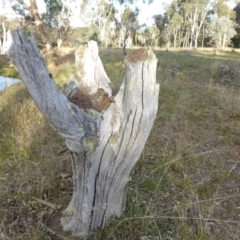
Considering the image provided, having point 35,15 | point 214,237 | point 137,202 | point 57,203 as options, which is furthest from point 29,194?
point 35,15

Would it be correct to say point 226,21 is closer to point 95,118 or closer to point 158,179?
point 158,179

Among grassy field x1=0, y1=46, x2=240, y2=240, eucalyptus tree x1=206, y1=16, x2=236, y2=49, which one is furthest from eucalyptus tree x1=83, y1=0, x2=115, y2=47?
grassy field x1=0, y1=46, x2=240, y2=240

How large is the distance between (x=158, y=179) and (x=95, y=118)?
1.22m

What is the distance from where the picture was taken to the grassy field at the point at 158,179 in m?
1.68

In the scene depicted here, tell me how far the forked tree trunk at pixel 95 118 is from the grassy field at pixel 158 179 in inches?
8.2

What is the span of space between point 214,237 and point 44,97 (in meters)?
1.47

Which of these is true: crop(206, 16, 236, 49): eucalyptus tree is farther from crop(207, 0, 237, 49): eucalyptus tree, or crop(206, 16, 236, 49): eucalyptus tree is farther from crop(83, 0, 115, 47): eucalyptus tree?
crop(83, 0, 115, 47): eucalyptus tree

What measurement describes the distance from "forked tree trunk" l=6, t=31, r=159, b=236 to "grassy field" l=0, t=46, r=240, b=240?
8.2 inches

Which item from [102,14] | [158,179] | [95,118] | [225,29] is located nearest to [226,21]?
[225,29]

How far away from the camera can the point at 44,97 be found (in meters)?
1.19

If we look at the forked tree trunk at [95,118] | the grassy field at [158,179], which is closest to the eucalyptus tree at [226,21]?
the grassy field at [158,179]

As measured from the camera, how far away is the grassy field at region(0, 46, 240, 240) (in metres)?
1.68

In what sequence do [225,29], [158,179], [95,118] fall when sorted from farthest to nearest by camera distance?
[225,29] < [158,179] < [95,118]

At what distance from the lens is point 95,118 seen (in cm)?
136
